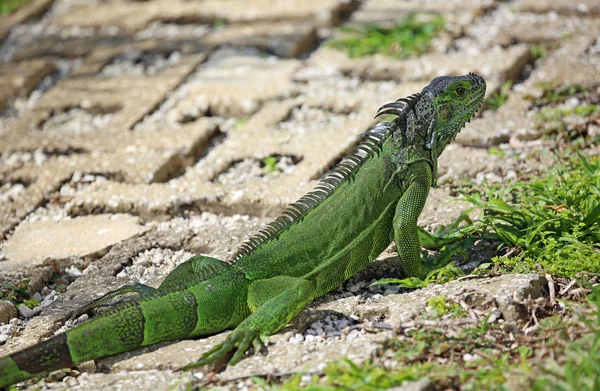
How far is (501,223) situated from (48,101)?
419 cm

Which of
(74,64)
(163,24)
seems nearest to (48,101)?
(74,64)

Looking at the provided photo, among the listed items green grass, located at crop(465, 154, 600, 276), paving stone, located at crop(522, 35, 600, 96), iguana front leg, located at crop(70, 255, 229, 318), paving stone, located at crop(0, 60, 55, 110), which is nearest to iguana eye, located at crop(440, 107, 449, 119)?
green grass, located at crop(465, 154, 600, 276)

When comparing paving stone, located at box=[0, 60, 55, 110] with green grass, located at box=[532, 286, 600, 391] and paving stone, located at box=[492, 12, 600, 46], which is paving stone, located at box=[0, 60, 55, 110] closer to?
paving stone, located at box=[492, 12, 600, 46]

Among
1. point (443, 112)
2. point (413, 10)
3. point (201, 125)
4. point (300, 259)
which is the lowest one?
point (201, 125)

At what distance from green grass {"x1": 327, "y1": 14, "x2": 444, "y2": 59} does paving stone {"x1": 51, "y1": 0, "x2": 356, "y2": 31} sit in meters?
0.52

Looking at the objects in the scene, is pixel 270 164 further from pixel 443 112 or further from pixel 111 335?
pixel 111 335

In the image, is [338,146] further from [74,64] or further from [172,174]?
[74,64]

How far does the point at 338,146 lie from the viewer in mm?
5371

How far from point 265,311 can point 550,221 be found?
1408 mm

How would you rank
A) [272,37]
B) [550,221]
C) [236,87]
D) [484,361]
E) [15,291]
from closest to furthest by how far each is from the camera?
[484,361]
[550,221]
[15,291]
[236,87]
[272,37]

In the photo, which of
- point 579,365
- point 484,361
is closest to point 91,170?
point 484,361

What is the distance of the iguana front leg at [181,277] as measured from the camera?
3.51 m

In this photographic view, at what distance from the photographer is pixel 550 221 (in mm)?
3773

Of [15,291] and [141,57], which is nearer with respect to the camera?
[15,291]
